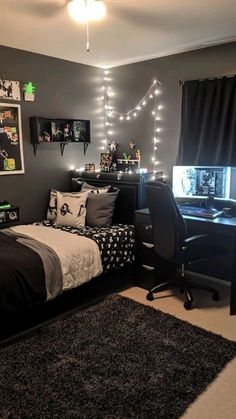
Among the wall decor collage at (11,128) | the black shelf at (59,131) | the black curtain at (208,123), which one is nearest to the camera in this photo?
the black curtain at (208,123)

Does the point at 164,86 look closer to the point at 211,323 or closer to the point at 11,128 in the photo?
the point at 11,128

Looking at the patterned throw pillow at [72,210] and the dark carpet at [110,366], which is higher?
the patterned throw pillow at [72,210]

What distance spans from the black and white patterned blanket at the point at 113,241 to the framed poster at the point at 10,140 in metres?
0.85

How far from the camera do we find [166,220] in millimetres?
2816

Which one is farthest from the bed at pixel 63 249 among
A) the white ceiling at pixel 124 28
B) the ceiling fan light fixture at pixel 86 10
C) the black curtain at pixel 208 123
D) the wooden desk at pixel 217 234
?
the ceiling fan light fixture at pixel 86 10

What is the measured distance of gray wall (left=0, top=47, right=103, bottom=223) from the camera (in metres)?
3.53

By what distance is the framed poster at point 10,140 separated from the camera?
3.41 metres

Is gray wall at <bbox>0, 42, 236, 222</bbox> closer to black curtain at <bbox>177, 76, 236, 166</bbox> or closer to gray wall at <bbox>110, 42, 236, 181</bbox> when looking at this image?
gray wall at <bbox>110, 42, 236, 181</bbox>

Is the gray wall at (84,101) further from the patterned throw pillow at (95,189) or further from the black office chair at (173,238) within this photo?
the black office chair at (173,238)

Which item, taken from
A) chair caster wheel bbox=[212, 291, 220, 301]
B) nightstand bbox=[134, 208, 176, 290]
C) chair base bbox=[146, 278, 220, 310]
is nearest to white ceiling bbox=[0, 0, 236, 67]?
nightstand bbox=[134, 208, 176, 290]

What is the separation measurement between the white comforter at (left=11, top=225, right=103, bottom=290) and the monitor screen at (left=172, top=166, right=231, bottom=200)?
3.62ft

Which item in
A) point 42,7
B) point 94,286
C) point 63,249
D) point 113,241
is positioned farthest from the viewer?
point 113,241

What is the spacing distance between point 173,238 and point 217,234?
411mm

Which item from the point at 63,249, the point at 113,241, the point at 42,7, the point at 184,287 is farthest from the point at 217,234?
the point at 42,7
